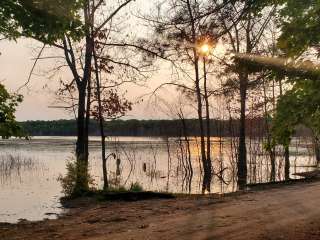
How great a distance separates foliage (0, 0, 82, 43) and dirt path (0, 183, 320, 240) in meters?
4.84

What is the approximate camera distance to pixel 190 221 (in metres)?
13.6

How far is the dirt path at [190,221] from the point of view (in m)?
11.9

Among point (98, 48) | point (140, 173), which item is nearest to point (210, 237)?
point (98, 48)

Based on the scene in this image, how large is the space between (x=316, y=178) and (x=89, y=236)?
57.5 ft

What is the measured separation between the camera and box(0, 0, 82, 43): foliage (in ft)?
37.6

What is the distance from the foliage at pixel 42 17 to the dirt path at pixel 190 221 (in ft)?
15.9

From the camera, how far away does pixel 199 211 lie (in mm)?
15469

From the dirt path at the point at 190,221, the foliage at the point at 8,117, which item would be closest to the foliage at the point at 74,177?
the dirt path at the point at 190,221

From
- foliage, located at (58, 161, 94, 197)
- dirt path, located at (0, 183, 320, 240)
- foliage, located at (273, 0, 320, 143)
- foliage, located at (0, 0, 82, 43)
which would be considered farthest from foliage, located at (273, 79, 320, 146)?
foliage, located at (58, 161, 94, 197)

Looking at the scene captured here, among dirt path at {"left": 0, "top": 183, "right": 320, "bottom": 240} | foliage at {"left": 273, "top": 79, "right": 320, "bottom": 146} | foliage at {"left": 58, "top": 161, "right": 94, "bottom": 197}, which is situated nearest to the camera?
foliage at {"left": 273, "top": 79, "right": 320, "bottom": 146}

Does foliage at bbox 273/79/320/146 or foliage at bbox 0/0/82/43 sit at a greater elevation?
foliage at bbox 0/0/82/43

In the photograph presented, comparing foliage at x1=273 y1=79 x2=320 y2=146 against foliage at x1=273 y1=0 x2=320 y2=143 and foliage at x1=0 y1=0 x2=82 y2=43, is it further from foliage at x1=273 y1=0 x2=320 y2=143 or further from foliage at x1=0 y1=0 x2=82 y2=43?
foliage at x1=0 y1=0 x2=82 y2=43

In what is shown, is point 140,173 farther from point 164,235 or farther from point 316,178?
point 164,235

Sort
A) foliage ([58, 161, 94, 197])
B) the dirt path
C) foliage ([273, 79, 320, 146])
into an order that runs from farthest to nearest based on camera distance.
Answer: foliage ([58, 161, 94, 197]) → the dirt path → foliage ([273, 79, 320, 146])
